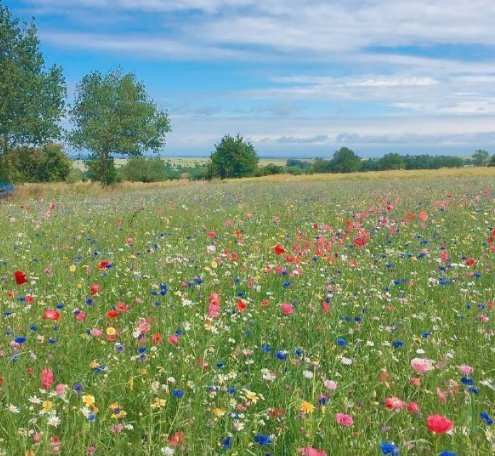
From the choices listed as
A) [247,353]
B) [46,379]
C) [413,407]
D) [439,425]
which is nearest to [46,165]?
[247,353]

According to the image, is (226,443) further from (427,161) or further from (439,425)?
(427,161)

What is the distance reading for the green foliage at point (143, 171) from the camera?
104 metres

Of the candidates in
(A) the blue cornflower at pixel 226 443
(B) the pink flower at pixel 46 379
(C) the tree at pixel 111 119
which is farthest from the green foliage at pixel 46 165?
(A) the blue cornflower at pixel 226 443

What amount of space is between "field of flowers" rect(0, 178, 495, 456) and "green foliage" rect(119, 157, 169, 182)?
98774 millimetres

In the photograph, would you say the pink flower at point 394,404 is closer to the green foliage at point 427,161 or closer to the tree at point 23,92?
the tree at point 23,92

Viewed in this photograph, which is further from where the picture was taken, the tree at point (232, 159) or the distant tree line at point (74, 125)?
the tree at point (232, 159)

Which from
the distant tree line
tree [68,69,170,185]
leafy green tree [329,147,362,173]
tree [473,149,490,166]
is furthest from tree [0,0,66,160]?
leafy green tree [329,147,362,173]

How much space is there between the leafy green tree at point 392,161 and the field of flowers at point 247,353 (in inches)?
4026

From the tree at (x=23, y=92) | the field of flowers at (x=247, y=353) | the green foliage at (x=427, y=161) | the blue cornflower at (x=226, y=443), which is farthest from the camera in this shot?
the green foliage at (x=427, y=161)

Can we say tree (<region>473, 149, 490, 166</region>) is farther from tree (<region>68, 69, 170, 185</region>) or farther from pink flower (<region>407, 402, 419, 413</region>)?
pink flower (<region>407, 402, 419, 413</region>)

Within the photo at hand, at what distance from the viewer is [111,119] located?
48.0 metres

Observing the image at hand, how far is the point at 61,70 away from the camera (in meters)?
31.9

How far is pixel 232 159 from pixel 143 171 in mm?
26861

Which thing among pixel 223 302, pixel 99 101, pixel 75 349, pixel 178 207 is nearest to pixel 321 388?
pixel 75 349
